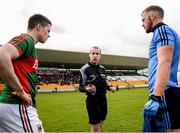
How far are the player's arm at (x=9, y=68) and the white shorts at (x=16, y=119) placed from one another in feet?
0.70

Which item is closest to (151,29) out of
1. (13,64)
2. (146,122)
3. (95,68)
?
(146,122)

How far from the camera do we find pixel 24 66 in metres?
3.97

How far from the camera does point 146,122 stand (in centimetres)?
396

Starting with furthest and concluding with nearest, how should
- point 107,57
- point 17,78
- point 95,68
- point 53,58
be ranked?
1. point 107,57
2. point 53,58
3. point 95,68
4. point 17,78

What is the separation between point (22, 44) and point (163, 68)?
177cm

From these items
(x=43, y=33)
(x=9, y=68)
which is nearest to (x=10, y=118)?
(x=9, y=68)

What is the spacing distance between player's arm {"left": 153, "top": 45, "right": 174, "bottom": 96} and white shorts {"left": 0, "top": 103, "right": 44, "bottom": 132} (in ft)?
5.22

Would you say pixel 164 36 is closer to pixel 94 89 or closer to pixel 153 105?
pixel 153 105

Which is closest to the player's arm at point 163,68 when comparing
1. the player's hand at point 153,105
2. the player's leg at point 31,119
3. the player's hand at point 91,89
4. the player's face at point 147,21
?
the player's hand at point 153,105

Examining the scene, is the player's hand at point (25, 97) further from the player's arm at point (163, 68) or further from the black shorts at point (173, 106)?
the black shorts at point (173, 106)

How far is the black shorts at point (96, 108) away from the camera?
24.1 feet

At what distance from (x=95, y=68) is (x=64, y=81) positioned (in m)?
52.6

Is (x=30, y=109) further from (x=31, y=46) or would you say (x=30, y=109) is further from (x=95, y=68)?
(x=95, y=68)

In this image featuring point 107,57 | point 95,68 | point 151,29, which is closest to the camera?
point 151,29
